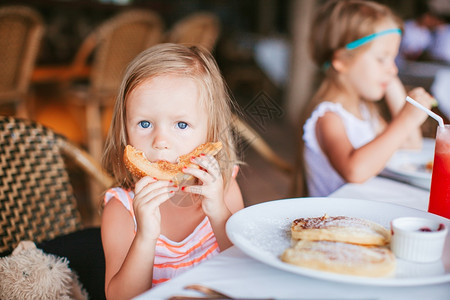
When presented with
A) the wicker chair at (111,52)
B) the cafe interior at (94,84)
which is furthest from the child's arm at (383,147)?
the wicker chair at (111,52)

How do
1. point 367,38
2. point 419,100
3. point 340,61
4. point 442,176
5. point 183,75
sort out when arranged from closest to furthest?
point 442,176
point 183,75
point 419,100
point 367,38
point 340,61

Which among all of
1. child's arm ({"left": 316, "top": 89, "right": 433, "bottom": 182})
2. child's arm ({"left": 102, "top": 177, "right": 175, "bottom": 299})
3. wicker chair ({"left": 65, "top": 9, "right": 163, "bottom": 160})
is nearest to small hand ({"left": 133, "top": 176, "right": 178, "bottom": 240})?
child's arm ({"left": 102, "top": 177, "right": 175, "bottom": 299})

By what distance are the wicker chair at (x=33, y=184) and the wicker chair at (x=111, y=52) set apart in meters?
1.86

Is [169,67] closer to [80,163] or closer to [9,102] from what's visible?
[80,163]

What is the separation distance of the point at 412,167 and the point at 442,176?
562 millimetres

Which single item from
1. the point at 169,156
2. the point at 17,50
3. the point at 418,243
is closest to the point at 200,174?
the point at 169,156

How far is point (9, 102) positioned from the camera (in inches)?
125

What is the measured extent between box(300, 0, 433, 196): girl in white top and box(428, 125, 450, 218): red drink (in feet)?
1.83

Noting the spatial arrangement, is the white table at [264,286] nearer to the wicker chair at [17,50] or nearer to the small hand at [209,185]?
the small hand at [209,185]

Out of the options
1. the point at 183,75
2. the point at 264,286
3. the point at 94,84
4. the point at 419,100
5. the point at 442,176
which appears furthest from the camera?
the point at 94,84

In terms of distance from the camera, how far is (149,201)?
0.94 meters

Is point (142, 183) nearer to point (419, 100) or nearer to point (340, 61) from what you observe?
point (419, 100)

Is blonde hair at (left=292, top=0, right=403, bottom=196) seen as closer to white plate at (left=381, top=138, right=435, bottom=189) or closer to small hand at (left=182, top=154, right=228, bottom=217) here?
white plate at (left=381, top=138, right=435, bottom=189)

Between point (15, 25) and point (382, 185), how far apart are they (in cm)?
250
